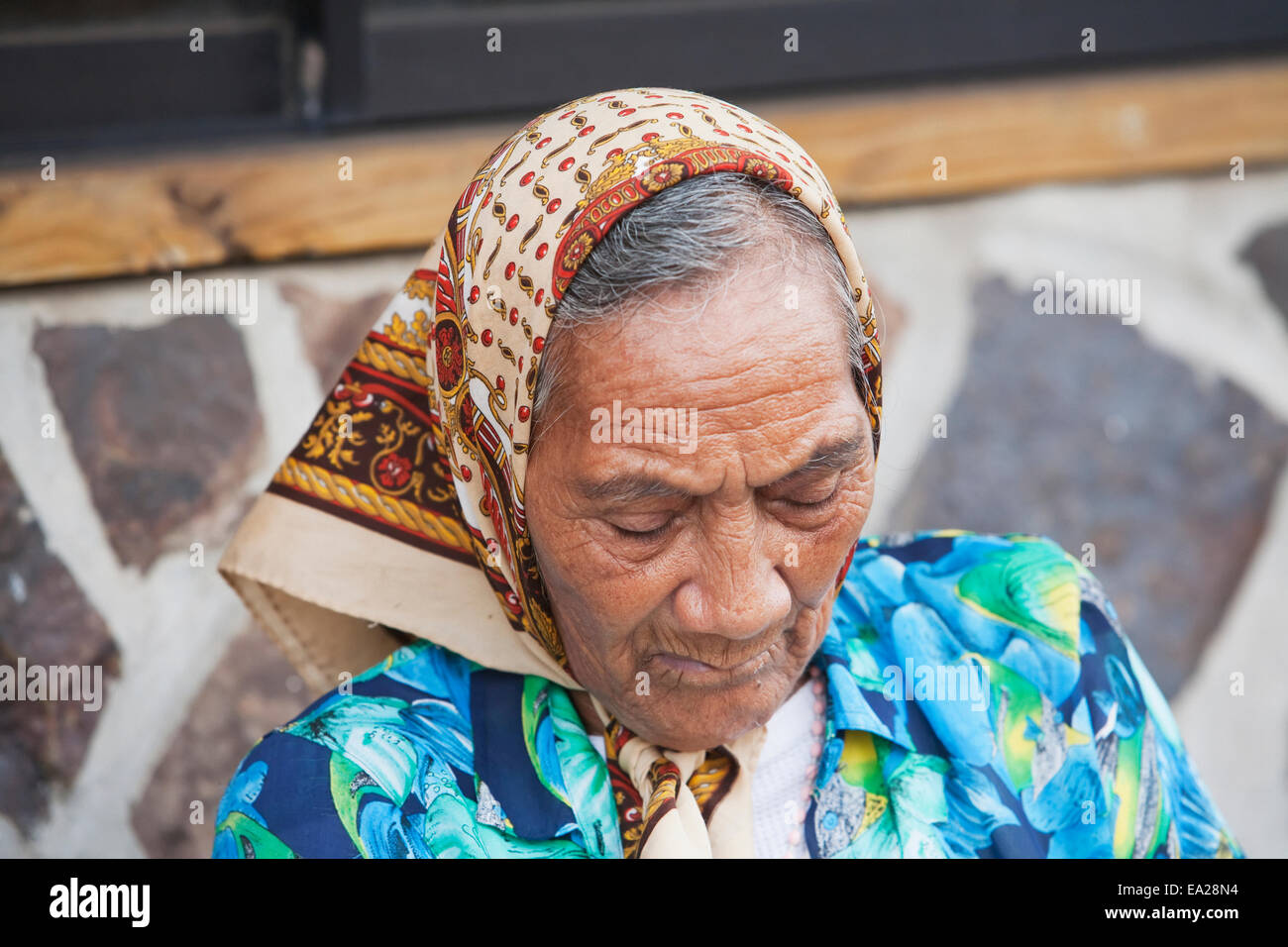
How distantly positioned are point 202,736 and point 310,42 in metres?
1.44

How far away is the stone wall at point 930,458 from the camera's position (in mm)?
2432

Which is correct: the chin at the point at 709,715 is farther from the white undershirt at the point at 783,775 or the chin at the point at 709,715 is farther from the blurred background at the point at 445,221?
the blurred background at the point at 445,221

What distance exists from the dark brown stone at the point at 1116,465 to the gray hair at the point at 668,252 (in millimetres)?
1649

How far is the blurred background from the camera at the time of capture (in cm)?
242

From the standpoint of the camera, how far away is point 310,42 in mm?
2596

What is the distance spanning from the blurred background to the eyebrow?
128cm

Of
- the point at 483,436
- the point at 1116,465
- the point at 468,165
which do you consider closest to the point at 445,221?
the point at 468,165

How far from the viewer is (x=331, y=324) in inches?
102

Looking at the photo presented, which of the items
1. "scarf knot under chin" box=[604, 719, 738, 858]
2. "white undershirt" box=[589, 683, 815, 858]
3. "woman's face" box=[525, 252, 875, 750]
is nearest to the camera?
"woman's face" box=[525, 252, 875, 750]

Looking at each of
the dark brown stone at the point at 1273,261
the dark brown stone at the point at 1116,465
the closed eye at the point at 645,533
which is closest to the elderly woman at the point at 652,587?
the closed eye at the point at 645,533

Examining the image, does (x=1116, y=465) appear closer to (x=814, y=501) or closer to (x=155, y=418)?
(x=814, y=501)

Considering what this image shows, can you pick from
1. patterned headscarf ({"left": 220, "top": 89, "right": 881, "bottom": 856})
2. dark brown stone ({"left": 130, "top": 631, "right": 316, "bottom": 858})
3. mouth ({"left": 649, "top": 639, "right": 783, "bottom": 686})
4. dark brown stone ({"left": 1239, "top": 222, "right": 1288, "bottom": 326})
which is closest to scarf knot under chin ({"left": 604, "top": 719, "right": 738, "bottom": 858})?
patterned headscarf ({"left": 220, "top": 89, "right": 881, "bottom": 856})

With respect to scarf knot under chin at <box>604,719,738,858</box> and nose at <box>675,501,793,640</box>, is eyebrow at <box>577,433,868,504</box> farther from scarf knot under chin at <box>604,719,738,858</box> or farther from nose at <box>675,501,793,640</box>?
scarf knot under chin at <box>604,719,738,858</box>

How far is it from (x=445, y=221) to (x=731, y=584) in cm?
135
